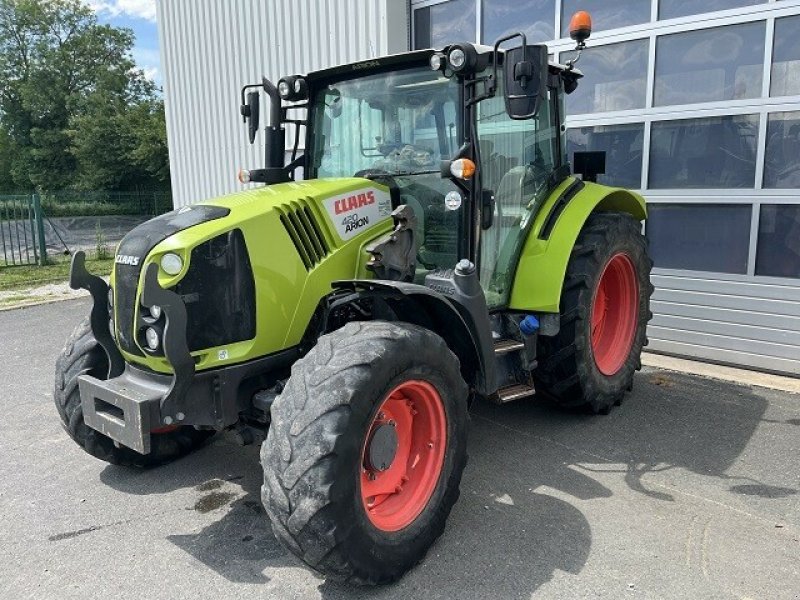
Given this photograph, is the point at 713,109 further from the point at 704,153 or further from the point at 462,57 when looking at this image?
the point at 462,57

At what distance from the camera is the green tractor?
263 centimetres

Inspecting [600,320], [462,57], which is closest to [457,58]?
[462,57]

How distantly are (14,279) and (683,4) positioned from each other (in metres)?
11.3

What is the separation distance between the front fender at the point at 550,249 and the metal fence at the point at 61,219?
12.4 metres

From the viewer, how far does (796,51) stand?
536 centimetres

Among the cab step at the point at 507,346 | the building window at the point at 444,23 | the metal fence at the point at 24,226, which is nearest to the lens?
the cab step at the point at 507,346

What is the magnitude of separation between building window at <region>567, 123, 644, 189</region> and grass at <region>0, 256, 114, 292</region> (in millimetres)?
7785

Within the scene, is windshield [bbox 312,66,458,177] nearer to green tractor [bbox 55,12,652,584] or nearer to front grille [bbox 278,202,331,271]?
green tractor [bbox 55,12,652,584]

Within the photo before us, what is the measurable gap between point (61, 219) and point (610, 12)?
18.0 meters

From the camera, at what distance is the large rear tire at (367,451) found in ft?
8.13

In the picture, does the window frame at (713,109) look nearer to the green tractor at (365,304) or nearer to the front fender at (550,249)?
the green tractor at (365,304)

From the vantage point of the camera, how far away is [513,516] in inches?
130

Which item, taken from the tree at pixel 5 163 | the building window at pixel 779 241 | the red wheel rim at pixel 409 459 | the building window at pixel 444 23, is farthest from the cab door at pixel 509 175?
the tree at pixel 5 163

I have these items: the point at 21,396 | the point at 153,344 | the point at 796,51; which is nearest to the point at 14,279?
the point at 21,396
